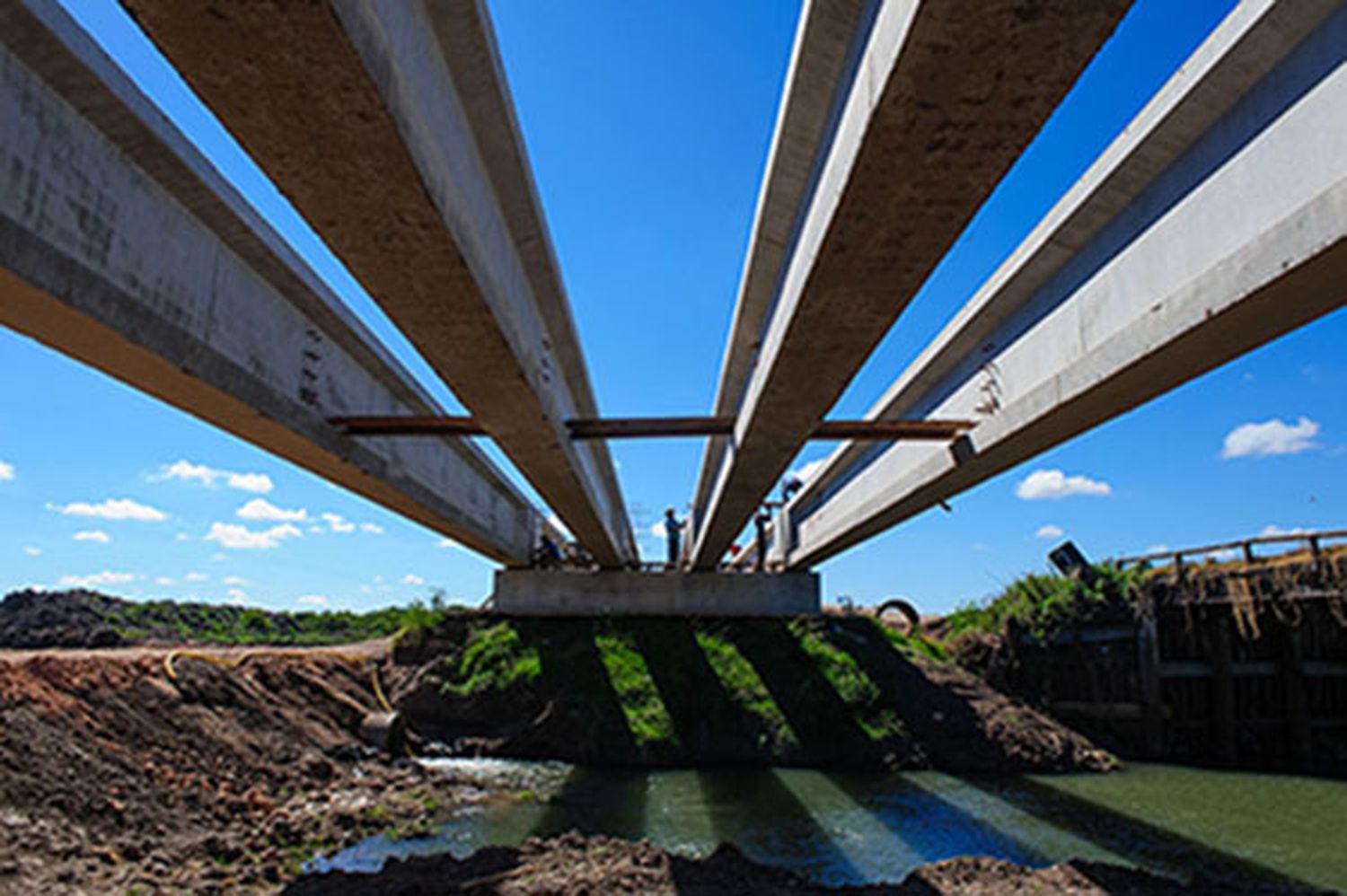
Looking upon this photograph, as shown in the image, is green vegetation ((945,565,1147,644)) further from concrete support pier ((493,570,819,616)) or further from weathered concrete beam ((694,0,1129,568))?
weathered concrete beam ((694,0,1129,568))

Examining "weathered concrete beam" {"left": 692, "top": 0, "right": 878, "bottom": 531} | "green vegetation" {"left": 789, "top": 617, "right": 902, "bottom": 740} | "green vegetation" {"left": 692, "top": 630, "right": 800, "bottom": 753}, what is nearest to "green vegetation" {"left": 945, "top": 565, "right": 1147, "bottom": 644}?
"green vegetation" {"left": 789, "top": 617, "right": 902, "bottom": 740}

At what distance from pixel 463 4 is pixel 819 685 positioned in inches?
682

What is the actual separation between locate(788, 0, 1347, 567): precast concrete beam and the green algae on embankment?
10.4 meters

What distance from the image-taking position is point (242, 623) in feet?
120

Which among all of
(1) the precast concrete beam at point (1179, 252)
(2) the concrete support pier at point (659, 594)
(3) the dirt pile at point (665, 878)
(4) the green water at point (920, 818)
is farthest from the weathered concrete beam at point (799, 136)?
(2) the concrete support pier at point (659, 594)

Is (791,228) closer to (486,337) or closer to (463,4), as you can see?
(486,337)

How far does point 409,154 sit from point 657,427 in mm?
5429

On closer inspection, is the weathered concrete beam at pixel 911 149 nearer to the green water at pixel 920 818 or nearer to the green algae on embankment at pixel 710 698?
the green water at pixel 920 818

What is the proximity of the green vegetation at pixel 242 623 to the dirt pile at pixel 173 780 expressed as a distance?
8.60 meters

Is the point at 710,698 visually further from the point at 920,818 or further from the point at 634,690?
the point at 920,818

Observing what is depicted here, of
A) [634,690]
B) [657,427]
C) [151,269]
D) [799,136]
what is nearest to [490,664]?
[634,690]

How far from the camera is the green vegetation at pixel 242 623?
96.5ft

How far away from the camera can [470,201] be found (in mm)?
5613

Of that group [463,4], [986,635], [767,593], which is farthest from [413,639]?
[463,4]
